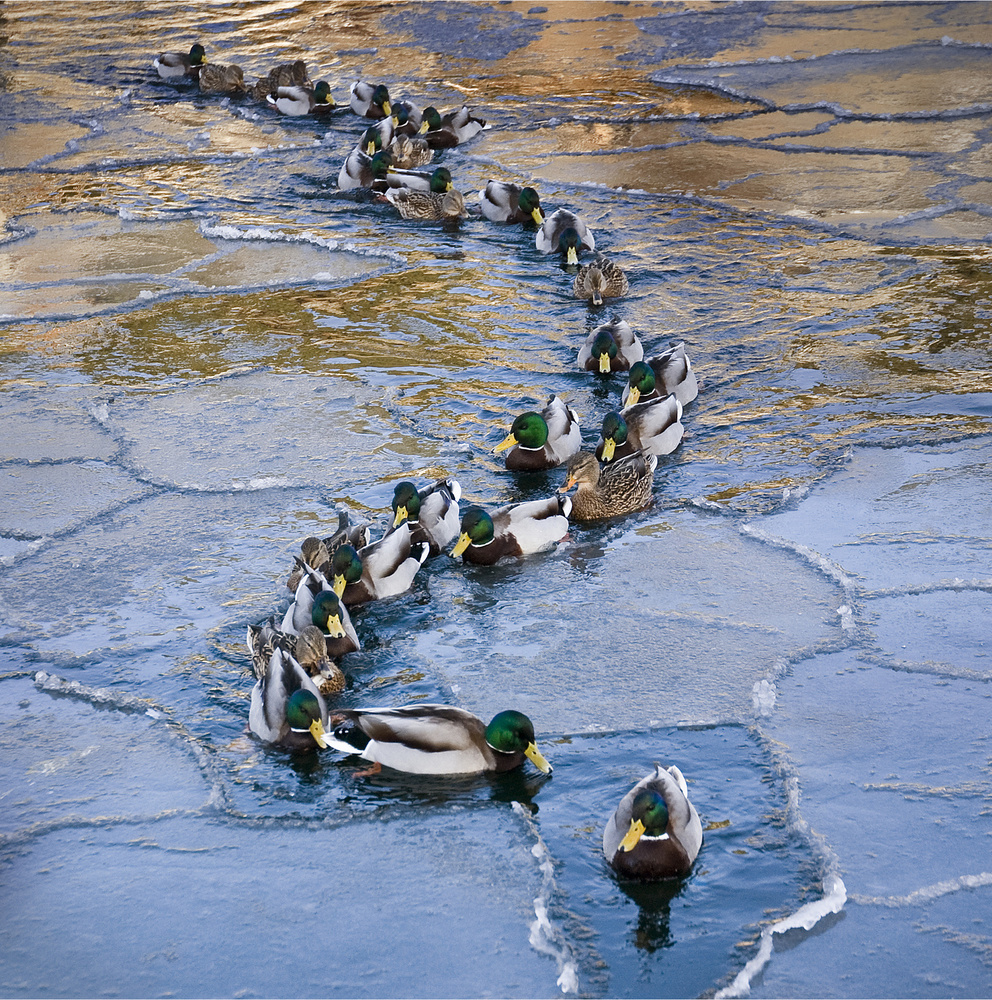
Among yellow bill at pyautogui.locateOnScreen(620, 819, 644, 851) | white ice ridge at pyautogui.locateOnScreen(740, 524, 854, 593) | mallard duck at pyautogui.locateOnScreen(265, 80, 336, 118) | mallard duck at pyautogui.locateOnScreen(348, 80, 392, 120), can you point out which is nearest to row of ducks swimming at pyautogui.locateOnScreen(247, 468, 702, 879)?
yellow bill at pyautogui.locateOnScreen(620, 819, 644, 851)

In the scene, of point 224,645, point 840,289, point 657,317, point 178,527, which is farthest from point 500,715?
point 840,289

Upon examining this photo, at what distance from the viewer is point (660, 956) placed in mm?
3516

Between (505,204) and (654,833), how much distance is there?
7419 mm

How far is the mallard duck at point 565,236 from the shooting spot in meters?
9.12

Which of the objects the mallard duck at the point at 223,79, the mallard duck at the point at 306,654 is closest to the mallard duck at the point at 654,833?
the mallard duck at the point at 306,654

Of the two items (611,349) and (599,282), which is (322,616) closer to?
(611,349)

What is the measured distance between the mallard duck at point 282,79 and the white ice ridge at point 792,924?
40.6ft

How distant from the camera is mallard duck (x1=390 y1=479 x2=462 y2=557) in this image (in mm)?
5660

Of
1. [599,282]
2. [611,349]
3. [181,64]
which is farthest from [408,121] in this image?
[611,349]

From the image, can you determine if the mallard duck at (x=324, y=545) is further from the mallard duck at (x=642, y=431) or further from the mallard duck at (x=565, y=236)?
the mallard duck at (x=565, y=236)

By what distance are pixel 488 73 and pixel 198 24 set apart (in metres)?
6.52

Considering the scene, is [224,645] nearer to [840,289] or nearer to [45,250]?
[840,289]

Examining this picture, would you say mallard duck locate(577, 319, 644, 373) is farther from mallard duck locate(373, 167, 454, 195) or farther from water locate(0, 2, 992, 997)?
mallard duck locate(373, 167, 454, 195)

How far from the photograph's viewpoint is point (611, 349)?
294 inches
